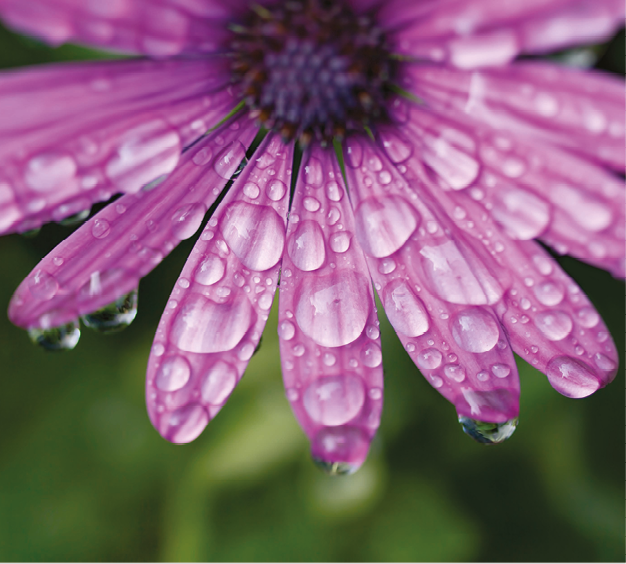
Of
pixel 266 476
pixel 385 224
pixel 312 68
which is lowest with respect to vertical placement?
pixel 266 476

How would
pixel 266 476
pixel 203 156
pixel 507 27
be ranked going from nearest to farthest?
pixel 507 27 → pixel 203 156 → pixel 266 476

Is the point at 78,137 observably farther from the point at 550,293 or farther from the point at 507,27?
the point at 550,293

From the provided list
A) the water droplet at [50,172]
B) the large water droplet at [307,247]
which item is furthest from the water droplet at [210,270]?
the water droplet at [50,172]

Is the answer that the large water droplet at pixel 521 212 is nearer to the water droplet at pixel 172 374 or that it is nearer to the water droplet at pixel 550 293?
the water droplet at pixel 550 293

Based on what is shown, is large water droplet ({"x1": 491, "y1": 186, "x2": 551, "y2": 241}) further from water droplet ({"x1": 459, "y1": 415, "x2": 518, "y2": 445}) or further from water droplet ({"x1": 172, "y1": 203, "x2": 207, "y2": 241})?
water droplet ({"x1": 172, "y1": 203, "x2": 207, "y2": 241})

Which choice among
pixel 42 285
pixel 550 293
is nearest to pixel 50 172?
Result: pixel 42 285

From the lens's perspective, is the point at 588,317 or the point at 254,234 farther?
the point at 254,234

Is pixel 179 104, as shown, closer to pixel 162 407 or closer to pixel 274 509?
pixel 162 407
